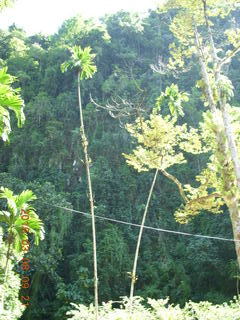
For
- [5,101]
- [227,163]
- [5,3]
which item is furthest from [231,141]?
[5,3]

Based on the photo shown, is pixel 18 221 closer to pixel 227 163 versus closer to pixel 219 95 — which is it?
pixel 227 163

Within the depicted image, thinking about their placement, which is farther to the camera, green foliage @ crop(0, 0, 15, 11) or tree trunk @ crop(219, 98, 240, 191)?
tree trunk @ crop(219, 98, 240, 191)

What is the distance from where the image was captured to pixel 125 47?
2938 centimetres

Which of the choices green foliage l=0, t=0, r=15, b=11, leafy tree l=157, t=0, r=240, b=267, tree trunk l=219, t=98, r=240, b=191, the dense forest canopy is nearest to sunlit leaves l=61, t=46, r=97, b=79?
the dense forest canopy

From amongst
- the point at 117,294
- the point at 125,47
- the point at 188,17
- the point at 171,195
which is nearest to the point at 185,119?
the point at 171,195

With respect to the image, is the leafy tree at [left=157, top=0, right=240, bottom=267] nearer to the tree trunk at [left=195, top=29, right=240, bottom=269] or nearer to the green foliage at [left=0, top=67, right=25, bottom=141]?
the tree trunk at [left=195, top=29, right=240, bottom=269]

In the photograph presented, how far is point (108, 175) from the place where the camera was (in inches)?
800

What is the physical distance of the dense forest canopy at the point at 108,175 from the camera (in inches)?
601

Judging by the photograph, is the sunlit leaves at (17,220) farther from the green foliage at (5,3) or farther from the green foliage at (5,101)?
the green foliage at (5,3)

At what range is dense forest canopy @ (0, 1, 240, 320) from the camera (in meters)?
15.3

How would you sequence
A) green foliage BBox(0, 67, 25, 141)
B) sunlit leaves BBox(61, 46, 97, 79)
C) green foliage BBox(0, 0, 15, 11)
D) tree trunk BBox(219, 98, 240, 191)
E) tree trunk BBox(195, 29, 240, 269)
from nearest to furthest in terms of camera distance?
green foliage BBox(0, 67, 25, 141)
green foliage BBox(0, 0, 15, 11)
tree trunk BBox(219, 98, 240, 191)
tree trunk BBox(195, 29, 240, 269)
sunlit leaves BBox(61, 46, 97, 79)

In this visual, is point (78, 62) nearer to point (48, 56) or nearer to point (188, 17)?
point (188, 17)

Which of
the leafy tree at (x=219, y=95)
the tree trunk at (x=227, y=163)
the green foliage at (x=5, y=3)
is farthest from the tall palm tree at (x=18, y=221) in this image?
the tree trunk at (x=227, y=163)

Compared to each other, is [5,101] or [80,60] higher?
[80,60]
